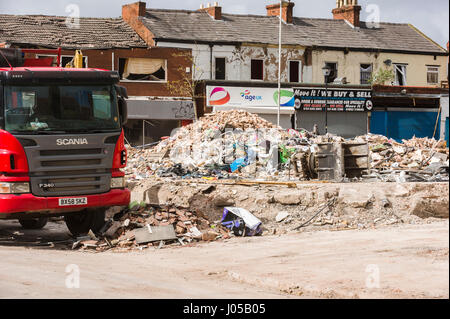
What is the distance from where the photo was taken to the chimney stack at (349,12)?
4934 cm

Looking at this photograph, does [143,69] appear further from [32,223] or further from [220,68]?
[32,223]

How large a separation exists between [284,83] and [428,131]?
11074 millimetres

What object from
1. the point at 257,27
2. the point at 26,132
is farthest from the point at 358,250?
the point at 257,27

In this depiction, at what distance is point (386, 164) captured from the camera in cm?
2536

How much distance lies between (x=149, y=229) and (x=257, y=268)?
152 inches

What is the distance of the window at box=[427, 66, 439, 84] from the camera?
4919 centimetres

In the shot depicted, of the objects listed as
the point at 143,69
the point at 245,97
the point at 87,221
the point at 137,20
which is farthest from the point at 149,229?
the point at 137,20

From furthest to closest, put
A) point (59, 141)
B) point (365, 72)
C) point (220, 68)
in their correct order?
point (365, 72) < point (220, 68) < point (59, 141)

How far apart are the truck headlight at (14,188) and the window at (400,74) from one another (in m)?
38.9

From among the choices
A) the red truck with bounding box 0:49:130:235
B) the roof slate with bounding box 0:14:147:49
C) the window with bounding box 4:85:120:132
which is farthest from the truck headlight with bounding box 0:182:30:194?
the roof slate with bounding box 0:14:147:49

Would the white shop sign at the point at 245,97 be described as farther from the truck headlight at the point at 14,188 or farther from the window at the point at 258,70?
the truck headlight at the point at 14,188

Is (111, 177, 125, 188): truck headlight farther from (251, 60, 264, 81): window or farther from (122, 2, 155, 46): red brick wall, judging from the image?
(251, 60, 264, 81): window

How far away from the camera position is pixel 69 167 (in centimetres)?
1333

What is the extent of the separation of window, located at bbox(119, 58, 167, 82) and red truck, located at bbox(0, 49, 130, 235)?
88.7 feet
